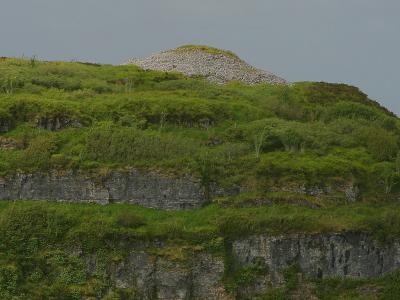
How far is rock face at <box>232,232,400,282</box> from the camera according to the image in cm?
3006

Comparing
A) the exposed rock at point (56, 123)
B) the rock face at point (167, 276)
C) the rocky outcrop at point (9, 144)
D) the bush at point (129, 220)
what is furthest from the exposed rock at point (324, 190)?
the rocky outcrop at point (9, 144)

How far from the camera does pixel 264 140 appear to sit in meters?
36.7

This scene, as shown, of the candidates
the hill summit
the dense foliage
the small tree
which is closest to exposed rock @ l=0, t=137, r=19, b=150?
the dense foliage

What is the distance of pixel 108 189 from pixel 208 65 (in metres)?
27.9

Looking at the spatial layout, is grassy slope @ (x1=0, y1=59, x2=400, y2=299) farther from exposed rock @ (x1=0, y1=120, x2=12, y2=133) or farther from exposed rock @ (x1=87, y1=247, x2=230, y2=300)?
exposed rock @ (x1=87, y1=247, x2=230, y2=300)

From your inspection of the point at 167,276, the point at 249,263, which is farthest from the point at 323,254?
the point at 167,276

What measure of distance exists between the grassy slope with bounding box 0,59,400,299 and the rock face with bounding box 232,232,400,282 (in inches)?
16.9

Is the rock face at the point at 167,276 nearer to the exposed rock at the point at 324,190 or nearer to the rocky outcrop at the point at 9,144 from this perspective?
the exposed rock at the point at 324,190

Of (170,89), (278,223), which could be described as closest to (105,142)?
(278,223)

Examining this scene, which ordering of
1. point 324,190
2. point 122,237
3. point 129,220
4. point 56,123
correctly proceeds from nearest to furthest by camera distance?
point 122,237
point 129,220
point 324,190
point 56,123

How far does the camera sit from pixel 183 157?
34.2 meters

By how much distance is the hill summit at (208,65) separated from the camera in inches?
2219

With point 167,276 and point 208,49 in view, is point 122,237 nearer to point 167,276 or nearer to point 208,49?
point 167,276

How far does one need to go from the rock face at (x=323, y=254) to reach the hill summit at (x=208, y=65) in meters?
25.3
